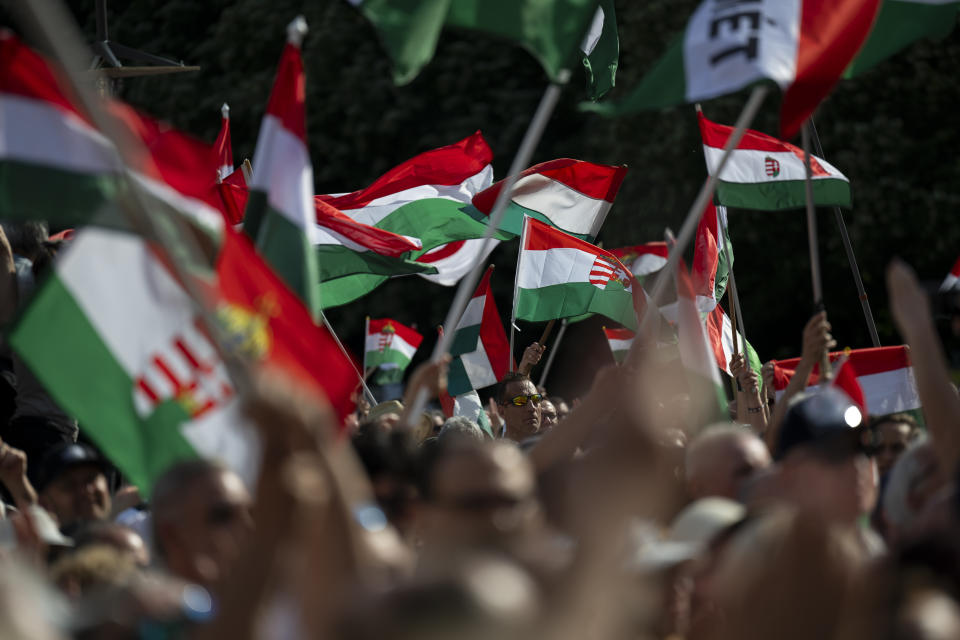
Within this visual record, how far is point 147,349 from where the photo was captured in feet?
14.2

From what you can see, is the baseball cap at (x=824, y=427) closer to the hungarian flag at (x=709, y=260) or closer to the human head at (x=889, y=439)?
the human head at (x=889, y=439)

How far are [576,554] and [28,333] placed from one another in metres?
2.47

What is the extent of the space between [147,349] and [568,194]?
542cm

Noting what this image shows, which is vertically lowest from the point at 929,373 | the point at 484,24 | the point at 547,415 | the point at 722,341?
the point at 547,415

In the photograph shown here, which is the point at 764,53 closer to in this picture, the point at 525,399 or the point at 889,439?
the point at 889,439

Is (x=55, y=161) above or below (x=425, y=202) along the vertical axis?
above

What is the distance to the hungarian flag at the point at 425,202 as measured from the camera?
8.77 m

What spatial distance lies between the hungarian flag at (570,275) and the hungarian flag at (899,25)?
3785 mm

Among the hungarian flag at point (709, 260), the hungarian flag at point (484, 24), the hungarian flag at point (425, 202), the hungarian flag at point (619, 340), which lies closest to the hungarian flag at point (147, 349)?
the hungarian flag at point (484, 24)

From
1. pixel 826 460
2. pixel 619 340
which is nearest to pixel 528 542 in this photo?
pixel 826 460

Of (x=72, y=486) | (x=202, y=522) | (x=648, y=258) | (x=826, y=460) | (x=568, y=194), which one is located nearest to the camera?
(x=826, y=460)

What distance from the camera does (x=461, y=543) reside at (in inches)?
109

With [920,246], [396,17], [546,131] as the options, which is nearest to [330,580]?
[396,17]

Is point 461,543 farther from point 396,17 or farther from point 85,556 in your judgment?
point 396,17
